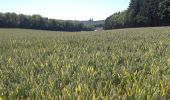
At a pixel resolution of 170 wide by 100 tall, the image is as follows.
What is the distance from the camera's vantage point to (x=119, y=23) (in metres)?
120

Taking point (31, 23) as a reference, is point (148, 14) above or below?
above

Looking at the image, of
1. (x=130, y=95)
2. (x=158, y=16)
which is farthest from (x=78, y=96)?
(x=158, y=16)

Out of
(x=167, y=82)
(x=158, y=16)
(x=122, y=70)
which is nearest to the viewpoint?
(x=167, y=82)

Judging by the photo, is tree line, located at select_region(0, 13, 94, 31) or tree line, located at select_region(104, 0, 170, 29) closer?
tree line, located at select_region(104, 0, 170, 29)

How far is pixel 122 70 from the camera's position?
20.6 ft

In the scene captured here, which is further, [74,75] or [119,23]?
[119,23]

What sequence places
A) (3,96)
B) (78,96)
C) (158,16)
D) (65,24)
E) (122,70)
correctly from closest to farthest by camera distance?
(78,96) < (3,96) < (122,70) < (158,16) < (65,24)

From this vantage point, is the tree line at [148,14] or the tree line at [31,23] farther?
the tree line at [31,23]

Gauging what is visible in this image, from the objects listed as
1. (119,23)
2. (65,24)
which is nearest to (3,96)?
(119,23)

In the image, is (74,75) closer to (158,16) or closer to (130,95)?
(130,95)

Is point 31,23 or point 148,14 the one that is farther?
point 31,23

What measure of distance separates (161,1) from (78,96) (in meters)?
91.6

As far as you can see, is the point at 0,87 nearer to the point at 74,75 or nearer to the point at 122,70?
the point at 74,75

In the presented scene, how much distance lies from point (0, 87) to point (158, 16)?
87969 mm
